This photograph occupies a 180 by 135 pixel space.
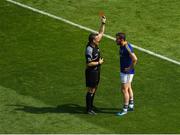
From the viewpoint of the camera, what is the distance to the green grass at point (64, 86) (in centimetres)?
1720

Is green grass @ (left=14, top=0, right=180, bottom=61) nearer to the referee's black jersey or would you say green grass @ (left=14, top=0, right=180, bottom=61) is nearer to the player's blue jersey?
the player's blue jersey

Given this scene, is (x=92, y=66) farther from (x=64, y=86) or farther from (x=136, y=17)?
(x=136, y=17)

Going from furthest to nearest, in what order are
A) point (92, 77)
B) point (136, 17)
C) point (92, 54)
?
point (136, 17)
point (92, 77)
point (92, 54)

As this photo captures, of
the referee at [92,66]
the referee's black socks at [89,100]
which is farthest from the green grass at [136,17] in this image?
the referee's black socks at [89,100]

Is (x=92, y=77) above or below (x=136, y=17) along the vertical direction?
below

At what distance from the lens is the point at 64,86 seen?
1984 centimetres

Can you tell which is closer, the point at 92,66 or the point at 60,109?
the point at 92,66

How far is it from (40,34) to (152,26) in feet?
14.6

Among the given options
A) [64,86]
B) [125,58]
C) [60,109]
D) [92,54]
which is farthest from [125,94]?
[64,86]

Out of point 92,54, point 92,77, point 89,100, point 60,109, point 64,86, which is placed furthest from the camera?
point 64,86

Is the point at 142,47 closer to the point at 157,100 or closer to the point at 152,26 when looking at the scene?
the point at 152,26

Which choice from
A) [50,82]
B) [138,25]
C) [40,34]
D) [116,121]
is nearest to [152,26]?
[138,25]

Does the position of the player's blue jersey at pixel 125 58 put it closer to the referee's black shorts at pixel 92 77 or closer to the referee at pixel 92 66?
the referee at pixel 92 66

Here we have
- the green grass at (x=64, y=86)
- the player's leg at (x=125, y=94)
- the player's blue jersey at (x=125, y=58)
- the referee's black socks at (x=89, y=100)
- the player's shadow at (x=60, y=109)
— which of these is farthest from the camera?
the player's shadow at (x=60, y=109)
